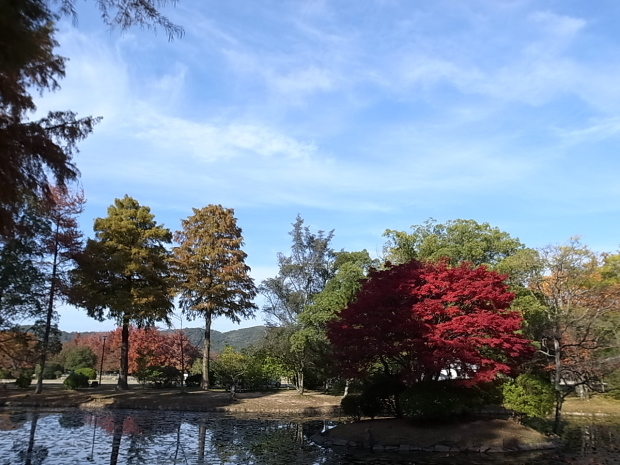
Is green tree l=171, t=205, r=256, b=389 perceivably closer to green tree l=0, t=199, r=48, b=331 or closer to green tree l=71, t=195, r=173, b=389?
green tree l=71, t=195, r=173, b=389

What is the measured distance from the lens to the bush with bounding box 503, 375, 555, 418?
15573 millimetres

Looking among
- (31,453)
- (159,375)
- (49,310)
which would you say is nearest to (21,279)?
(49,310)

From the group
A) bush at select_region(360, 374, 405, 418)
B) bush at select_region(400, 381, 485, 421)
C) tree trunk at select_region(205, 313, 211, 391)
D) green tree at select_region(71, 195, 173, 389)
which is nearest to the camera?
bush at select_region(400, 381, 485, 421)

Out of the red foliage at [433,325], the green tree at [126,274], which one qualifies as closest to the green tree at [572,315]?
the red foliage at [433,325]

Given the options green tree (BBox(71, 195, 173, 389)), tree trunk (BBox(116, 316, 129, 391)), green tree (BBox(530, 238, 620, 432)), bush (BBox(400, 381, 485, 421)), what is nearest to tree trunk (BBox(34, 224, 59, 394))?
green tree (BBox(71, 195, 173, 389))

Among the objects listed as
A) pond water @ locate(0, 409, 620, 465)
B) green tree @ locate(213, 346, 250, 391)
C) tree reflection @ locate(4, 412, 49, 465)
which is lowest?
pond water @ locate(0, 409, 620, 465)

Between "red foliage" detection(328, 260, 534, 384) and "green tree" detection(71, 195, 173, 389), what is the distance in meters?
16.8

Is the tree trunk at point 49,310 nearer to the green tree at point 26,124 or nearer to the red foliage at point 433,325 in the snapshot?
the red foliage at point 433,325

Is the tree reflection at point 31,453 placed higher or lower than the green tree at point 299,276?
lower

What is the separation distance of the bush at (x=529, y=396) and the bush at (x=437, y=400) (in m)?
1.31

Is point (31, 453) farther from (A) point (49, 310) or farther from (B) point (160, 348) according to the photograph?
(B) point (160, 348)

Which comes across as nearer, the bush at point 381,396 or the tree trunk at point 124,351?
the bush at point 381,396

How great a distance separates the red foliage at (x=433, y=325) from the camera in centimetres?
1419

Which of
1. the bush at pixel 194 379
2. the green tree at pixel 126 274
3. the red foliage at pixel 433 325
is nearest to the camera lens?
the red foliage at pixel 433 325
